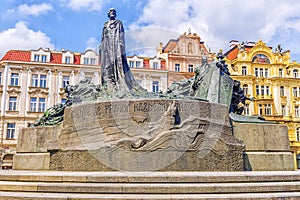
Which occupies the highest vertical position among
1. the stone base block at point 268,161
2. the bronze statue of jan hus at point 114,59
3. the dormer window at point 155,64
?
the dormer window at point 155,64

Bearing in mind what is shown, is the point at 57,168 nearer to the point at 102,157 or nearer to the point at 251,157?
the point at 102,157

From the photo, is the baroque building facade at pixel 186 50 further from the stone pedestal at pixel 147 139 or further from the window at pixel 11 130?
the window at pixel 11 130

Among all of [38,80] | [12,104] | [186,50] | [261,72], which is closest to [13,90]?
[12,104]

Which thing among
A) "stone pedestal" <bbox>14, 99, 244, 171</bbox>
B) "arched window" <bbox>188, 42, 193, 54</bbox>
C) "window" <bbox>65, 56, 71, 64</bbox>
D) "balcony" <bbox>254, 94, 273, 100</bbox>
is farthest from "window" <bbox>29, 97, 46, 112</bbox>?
"stone pedestal" <bbox>14, 99, 244, 171</bbox>

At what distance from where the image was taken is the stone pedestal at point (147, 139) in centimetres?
877

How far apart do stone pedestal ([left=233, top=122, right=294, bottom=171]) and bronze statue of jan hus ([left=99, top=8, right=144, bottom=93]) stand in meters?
3.94

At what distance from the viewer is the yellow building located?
45781mm

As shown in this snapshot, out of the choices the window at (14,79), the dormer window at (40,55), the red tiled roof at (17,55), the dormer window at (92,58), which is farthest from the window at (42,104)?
the dormer window at (92,58)

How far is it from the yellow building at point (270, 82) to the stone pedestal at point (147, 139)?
3715 centimetres

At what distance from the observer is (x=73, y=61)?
133ft

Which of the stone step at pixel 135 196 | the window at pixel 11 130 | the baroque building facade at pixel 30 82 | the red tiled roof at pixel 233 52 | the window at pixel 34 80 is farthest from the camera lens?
the red tiled roof at pixel 233 52

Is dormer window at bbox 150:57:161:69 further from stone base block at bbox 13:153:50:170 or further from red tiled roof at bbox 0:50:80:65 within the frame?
stone base block at bbox 13:153:50:170

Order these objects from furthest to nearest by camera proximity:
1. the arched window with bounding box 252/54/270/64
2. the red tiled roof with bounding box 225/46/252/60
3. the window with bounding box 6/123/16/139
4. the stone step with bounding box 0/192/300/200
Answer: the red tiled roof with bounding box 225/46/252/60
the arched window with bounding box 252/54/270/64
the window with bounding box 6/123/16/139
the stone step with bounding box 0/192/300/200

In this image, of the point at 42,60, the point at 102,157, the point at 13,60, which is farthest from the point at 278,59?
the point at 102,157
